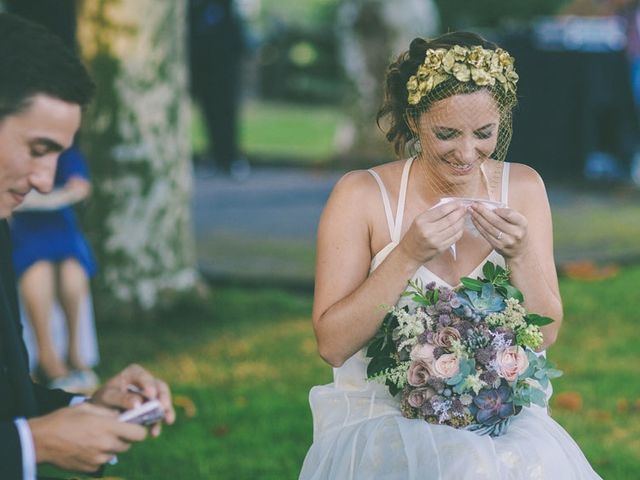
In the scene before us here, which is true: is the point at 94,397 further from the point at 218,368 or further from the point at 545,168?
the point at 545,168

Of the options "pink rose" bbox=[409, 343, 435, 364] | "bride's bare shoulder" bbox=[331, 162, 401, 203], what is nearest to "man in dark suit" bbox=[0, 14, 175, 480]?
"pink rose" bbox=[409, 343, 435, 364]

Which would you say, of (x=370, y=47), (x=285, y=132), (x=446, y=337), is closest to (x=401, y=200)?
(x=446, y=337)

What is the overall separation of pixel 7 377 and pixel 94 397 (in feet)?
0.73

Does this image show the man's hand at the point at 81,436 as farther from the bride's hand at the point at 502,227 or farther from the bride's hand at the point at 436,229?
the bride's hand at the point at 502,227

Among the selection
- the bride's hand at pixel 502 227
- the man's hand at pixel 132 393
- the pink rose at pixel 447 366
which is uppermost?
the bride's hand at pixel 502 227

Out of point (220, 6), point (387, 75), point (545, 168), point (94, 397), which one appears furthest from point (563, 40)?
point (94, 397)

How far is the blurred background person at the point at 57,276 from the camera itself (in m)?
6.52

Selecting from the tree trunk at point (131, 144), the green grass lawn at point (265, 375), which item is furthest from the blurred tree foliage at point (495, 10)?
the tree trunk at point (131, 144)

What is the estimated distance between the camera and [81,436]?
107 inches

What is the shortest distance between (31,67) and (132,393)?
2.74ft

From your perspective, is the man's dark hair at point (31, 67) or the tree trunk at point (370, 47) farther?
the tree trunk at point (370, 47)

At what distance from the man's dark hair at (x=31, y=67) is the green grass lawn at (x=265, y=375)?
8.85ft

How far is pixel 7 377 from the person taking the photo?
10.2ft

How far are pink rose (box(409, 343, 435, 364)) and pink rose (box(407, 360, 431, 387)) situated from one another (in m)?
0.02
